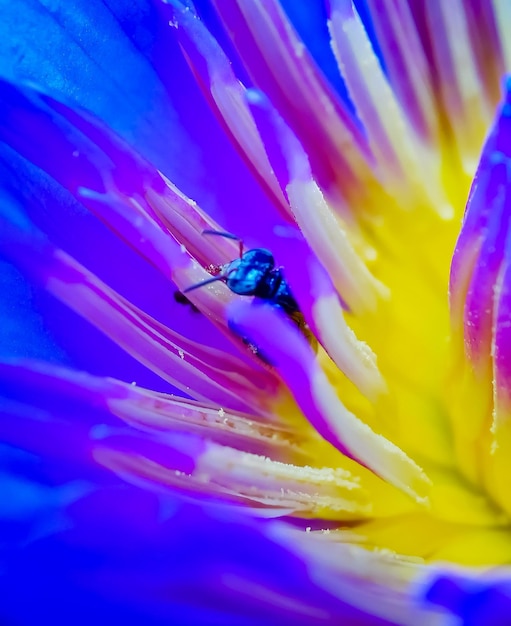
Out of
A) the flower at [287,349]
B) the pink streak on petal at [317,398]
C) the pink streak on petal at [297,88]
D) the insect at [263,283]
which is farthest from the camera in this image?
the pink streak on petal at [297,88]

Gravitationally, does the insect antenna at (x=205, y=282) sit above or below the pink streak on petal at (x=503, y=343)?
above

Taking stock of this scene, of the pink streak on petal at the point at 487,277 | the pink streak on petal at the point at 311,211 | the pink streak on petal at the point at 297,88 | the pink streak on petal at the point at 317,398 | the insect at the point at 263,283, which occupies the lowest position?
the pink streak on petal at the point at 317,398

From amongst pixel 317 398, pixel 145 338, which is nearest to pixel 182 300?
pixel 145 338

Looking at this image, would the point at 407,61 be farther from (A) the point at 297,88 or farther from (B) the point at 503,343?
(B) the point at 503,343

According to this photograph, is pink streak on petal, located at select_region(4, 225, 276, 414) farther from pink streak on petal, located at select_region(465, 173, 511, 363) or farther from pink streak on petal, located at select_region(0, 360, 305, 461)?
pink streak on petal, located at select_region(465, 173, 511, 363)

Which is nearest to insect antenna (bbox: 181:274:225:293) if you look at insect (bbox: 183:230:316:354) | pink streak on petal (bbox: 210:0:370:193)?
insect (bbox: 183:230:316:354)

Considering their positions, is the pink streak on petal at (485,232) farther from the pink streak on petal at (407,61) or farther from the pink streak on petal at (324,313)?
the pink streak on petal at (407,61)

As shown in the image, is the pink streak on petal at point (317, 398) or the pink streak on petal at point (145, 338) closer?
the pink streak on petal at point (317, 398)

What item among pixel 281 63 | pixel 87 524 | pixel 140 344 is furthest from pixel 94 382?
pixel 281 63

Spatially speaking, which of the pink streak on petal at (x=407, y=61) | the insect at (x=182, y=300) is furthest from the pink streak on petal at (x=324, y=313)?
the pink streak on petal at (x=407, y=61)
